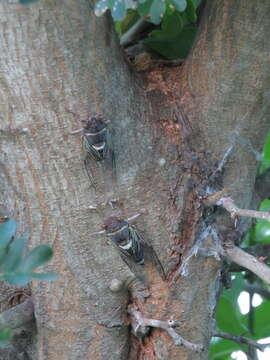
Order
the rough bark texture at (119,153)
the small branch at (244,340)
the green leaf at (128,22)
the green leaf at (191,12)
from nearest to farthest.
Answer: the rough bark texture at (119,153) → the small branch at (244,340) → the green leaf at (191,12) → the green leaf at (128,22)

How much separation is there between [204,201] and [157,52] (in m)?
0.37

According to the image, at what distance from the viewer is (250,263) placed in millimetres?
855

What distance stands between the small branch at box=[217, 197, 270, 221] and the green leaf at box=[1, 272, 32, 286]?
305 mm

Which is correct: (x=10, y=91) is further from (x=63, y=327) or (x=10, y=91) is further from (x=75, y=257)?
(x=63, y=327)

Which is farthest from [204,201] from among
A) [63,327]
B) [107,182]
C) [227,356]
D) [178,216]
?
[227,356]

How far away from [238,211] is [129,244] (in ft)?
0.66

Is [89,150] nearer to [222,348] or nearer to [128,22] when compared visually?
[128,22]

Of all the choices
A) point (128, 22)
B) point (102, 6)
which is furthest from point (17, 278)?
point (128, 22)

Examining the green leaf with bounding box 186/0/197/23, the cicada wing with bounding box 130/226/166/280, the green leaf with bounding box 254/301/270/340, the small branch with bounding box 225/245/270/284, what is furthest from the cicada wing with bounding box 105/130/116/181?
the green leaf with bounding box 254/301/270/340

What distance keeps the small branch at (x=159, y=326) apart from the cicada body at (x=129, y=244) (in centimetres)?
7

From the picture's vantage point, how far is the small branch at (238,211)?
0.75 metres

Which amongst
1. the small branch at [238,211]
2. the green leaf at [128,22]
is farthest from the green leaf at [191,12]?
the small branch at [238,211]

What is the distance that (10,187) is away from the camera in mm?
951

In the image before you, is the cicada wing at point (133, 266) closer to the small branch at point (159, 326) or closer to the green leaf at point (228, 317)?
the small branch at point (159, 326)
